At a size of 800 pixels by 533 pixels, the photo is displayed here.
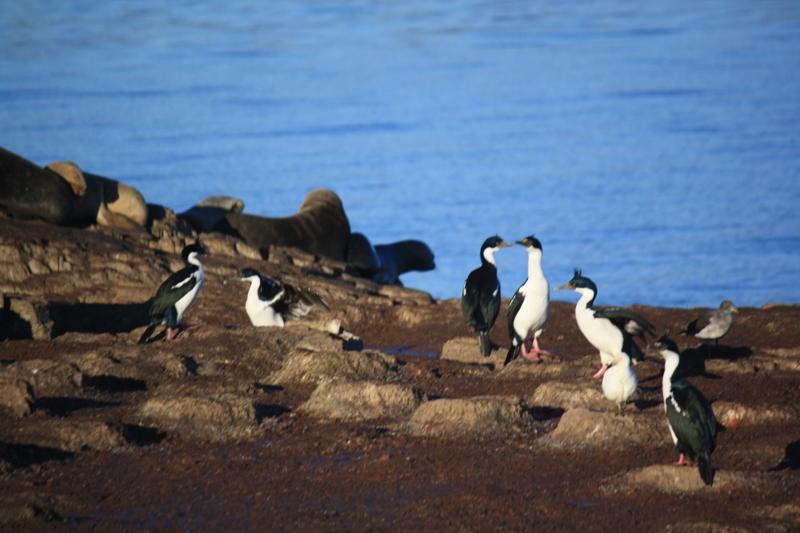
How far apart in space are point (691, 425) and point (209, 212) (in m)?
12.3

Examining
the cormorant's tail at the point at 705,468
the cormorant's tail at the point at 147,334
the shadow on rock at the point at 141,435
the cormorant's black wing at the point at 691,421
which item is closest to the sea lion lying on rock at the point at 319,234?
the cormorant's tail at the point at 147,334

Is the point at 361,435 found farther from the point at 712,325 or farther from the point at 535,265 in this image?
the point at 712,325

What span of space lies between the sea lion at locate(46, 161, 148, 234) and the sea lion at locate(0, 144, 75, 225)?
0.85 ft

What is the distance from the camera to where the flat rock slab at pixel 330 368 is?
832 centimetres

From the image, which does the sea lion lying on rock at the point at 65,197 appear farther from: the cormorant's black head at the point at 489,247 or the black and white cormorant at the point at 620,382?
the black and white cormorant at the point at 620,382

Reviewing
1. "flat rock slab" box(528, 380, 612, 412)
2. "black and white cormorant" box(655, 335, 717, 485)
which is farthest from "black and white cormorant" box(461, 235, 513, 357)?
"black and white cormorant" box(655, 335, 717, 485)

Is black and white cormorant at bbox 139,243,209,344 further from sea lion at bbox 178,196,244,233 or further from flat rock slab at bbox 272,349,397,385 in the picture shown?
sea lion at bbox 178,196,244,233

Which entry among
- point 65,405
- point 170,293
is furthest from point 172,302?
point 65,405

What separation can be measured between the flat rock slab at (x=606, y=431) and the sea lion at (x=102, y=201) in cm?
877

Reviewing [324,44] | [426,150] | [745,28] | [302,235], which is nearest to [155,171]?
[426,150]

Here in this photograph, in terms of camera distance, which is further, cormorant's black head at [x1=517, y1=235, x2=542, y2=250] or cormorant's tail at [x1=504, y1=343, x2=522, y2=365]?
cormorant's black head at [x1=517, y1=235, x2=542, y2=250]

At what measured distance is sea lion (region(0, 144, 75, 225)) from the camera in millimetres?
13586

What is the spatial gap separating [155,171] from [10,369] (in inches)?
715

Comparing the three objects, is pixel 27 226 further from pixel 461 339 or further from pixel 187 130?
pixel 187 130
